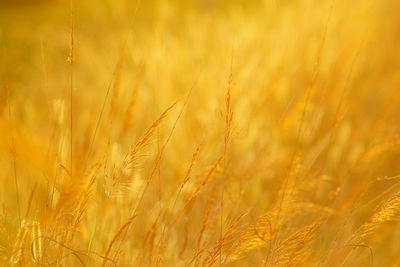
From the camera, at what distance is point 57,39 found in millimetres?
3836

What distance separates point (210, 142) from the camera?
2.19 metres

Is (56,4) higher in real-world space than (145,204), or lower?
higher

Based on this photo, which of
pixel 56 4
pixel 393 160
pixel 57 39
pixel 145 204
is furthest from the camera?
pixel 56 4

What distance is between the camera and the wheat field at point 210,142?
1379 millimetres

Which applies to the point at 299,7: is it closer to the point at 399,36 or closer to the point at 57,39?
the point at 399,36

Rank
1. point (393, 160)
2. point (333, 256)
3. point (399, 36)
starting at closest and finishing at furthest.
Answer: point (333, 256) < point (393, 160) < point (399, 36)

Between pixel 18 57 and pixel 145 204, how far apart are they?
2.16 meters

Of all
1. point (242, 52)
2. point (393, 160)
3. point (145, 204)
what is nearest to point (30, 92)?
point (242, 52)

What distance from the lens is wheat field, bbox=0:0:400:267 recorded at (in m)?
1.38

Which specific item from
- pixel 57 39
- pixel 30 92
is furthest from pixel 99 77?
pixel 57 39

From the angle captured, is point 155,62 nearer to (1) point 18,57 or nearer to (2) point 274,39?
(2) point 274,39

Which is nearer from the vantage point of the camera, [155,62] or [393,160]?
[393,160]

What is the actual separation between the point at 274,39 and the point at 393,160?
2.97 feet

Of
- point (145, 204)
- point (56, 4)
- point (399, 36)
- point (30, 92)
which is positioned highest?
point (56, 4)
